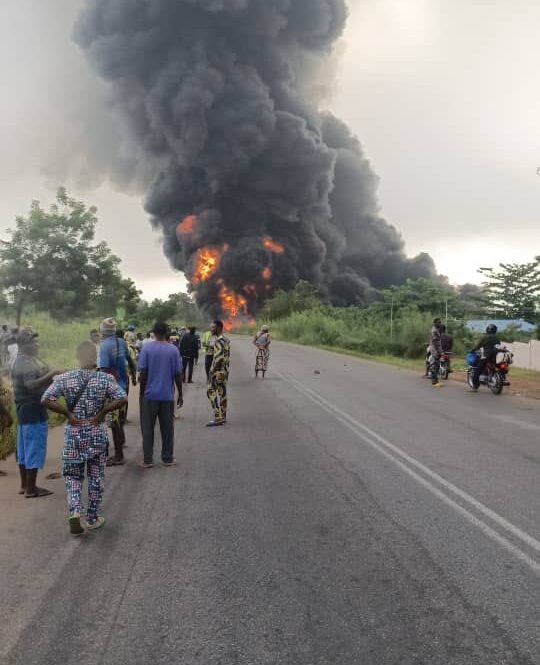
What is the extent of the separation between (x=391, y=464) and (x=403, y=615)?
386 centimetres

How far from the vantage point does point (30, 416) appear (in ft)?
20.5

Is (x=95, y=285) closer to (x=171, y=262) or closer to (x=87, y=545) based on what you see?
(x=87, y=545)

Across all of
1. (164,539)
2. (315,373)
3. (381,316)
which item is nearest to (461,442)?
(164,539)

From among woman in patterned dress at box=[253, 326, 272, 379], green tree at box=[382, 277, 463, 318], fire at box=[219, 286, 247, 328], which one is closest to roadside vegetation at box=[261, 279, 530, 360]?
green tree at box=[382, 277, 463, 318]

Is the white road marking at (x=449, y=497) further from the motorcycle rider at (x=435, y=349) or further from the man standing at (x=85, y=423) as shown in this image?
the motorcycle rider at (x=435, y=349)

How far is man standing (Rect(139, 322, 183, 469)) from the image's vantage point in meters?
7.45

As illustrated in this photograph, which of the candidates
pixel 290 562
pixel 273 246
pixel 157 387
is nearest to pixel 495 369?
pixel 157 387

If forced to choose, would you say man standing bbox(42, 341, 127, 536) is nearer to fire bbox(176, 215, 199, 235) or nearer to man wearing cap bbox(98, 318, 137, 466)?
man wearing cap bbox(98, 318, 137, 466)

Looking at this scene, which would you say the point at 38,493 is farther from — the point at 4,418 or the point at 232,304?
the point at 232,304

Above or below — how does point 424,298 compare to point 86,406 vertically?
above

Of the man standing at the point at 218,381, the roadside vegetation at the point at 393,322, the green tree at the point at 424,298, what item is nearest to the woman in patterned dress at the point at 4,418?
the man standing at the point at 218,381

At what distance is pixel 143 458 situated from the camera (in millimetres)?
7832

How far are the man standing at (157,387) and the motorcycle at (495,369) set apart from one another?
10.1m

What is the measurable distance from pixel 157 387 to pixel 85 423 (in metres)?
2.26
